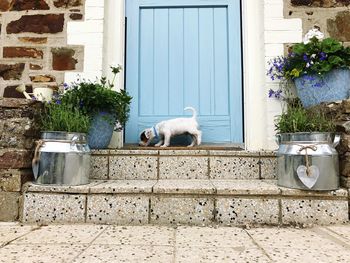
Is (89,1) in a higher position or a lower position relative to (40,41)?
higher

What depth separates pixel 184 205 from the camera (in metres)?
1.51

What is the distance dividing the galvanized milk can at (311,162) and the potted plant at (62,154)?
3.82ft

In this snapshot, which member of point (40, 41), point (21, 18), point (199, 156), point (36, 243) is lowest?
point (36, 243)

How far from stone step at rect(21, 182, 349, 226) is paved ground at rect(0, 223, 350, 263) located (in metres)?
0.07

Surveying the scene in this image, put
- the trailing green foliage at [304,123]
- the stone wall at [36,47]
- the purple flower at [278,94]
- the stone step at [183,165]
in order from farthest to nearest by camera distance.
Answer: the stone wall at [36,47], the purple flower at [278,94], the stone step at [183,165], the trailing green foliage at [304,123]

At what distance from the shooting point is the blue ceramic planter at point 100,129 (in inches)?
79.5

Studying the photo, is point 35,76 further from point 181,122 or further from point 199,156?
point 199,156

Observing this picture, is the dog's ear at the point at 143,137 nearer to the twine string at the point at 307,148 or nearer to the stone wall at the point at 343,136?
the twine string at the point at 307,148

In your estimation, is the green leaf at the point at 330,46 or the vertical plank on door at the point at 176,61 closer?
the green leaf at the point at 330,46

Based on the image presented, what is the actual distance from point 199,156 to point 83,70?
1.26m

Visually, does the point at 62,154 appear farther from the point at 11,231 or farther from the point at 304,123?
the point at 304,123

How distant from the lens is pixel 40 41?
94.9 inches

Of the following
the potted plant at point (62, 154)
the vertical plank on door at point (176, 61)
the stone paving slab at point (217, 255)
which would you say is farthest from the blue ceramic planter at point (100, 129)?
the stone paving slab at point (217, 255)

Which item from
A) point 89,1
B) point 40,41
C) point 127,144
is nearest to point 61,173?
point 127,144
